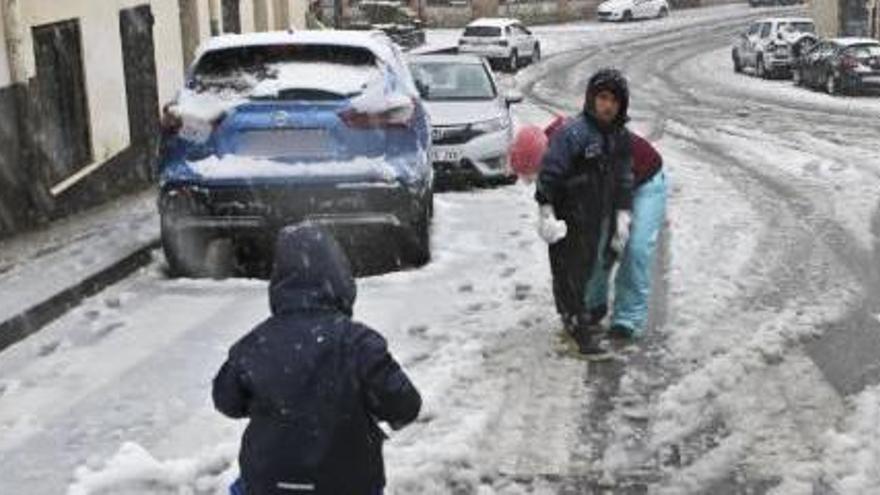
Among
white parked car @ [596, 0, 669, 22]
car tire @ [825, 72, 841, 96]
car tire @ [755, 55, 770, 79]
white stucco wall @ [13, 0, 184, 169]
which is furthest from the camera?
white parked car @ [596, 0, 669, 22]

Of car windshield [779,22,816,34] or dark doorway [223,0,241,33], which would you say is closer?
dark doorway [223,0,241,33]

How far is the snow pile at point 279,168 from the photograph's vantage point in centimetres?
868

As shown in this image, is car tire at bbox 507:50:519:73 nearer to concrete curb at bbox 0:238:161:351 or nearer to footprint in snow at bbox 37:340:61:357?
concrete curb at bbox 0:238:161:351

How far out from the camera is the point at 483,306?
8.28m

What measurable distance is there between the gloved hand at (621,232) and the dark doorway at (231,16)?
14984 mm

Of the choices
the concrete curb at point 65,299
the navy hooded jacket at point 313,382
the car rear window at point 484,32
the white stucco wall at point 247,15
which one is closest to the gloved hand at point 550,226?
the concrete curb at point 65,299

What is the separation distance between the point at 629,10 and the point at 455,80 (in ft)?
153

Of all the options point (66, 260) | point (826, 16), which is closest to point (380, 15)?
point (826, 16)

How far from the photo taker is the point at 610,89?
22.8 feet

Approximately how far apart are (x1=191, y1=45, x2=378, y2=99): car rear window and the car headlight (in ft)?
17.1

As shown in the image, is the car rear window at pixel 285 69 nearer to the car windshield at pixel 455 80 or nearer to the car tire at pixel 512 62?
the car windshield at pixel 455 80

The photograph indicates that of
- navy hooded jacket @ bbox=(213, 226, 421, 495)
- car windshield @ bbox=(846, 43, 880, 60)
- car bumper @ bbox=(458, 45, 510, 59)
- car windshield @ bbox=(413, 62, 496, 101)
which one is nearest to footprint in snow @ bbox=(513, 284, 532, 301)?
navy hooded jacket @ bbox=(213, 226, 421, 495)

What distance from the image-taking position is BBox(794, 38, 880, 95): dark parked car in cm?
2908

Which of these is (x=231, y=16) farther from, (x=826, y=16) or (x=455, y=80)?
(x=826, y=16)
